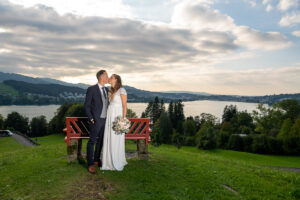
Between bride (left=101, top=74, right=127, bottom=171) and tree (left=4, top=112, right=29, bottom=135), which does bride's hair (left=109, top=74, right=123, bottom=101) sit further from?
tree (left=4, top=112, right=29, bottom=135)

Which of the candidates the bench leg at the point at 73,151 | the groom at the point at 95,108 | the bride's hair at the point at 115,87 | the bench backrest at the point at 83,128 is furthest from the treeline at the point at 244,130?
the groom at the point at 95,108

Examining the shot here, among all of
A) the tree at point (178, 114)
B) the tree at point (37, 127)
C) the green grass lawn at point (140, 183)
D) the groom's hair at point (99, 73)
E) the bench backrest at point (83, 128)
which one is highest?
the groom's hair at point (99, 73)

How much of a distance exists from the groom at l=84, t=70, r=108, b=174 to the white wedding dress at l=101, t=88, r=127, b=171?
0.23 m

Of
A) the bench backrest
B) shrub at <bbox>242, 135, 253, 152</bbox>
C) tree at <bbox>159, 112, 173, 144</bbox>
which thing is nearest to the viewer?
the bench backrest

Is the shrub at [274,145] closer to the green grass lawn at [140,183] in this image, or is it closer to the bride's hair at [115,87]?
the green grass lawn at [140,183]

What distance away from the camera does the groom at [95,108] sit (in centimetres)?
769

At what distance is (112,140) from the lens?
26.0 ft

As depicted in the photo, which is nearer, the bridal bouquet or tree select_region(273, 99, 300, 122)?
the bridal bouquet

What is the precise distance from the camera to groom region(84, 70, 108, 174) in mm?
7688

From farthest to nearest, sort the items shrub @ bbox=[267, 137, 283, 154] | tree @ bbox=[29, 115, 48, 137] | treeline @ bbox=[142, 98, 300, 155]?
tree @ bbox=[29, 115, 48, 137] → treeline @ bbox=[142, 98, 300, 155] → shrub @ bbox=[267, 137, 283, 154]

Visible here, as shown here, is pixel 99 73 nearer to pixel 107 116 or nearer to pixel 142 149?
pixel 107 116

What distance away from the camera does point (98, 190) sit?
21.2 feet

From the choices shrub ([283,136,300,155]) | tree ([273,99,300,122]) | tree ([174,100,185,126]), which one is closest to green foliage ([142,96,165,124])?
tree ([174,100,185,126])

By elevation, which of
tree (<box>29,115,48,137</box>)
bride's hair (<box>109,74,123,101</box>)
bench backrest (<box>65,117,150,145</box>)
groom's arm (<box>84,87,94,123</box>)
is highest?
bride's hair (<box>109,74,123,101</box>)
